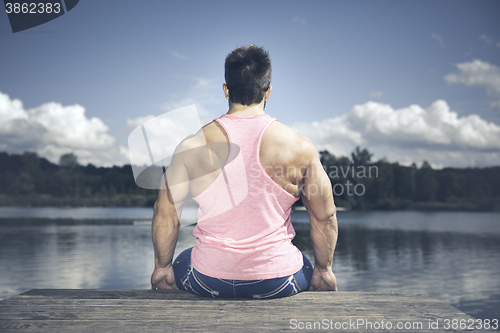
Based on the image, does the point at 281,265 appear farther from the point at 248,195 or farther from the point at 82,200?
the point at 82,200

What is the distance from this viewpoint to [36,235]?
38750 millimetres

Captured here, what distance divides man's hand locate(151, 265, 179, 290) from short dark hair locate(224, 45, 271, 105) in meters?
1.17

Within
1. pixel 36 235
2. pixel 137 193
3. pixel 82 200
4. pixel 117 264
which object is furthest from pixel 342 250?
pixel 82 200

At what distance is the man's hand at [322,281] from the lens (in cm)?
251

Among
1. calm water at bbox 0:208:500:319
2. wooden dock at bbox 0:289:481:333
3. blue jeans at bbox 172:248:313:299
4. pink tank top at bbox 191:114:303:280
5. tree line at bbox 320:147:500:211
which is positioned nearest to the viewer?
wooden dock at bbox 0:289:481:333

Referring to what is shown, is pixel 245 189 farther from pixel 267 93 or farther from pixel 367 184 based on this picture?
pixel 367 184

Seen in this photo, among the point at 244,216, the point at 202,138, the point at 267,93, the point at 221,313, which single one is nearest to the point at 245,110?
the point at 267,93

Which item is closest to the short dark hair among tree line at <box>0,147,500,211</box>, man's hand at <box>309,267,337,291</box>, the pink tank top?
the pink tank top

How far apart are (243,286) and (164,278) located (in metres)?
0.60

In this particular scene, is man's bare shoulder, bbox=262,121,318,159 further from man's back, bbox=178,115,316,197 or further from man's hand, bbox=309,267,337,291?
man's hand, bbox=309,267,337,291

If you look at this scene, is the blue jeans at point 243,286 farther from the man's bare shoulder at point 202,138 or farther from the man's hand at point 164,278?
the man's bare shoulder at point 202,138

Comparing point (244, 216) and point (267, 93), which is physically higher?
point (267, 93)

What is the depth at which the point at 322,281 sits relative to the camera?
252 centimetres

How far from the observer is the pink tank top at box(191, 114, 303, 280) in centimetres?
213
